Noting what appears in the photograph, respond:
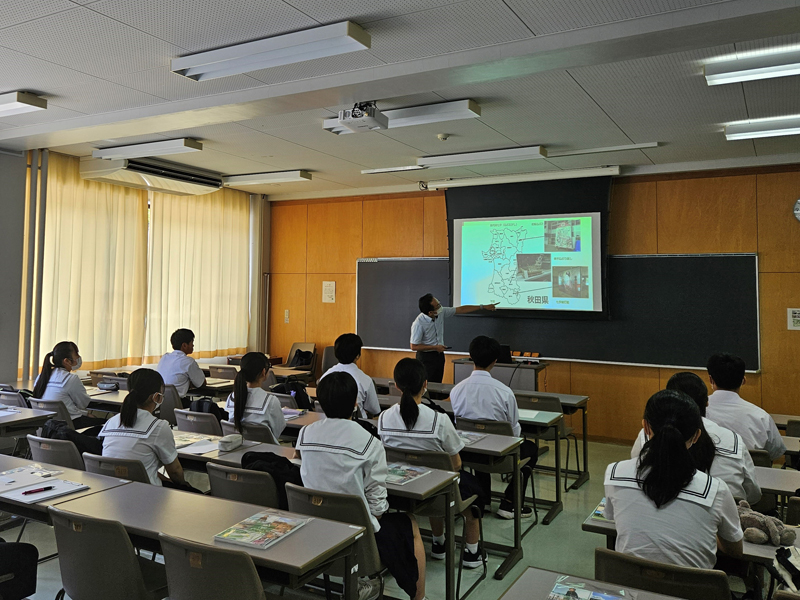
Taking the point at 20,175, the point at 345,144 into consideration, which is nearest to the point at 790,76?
the point at 345,144

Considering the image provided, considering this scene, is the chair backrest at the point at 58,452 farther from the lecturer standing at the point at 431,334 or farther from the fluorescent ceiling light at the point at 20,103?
the lecturer standing at the point at 431,334

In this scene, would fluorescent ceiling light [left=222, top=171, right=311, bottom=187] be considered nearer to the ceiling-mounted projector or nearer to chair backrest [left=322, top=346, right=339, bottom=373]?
chair backrest [left=322, top=346, right=339, bottom=373]

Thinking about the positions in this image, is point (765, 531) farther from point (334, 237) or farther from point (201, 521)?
point (334, 237)

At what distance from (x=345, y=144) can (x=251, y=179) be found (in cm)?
210

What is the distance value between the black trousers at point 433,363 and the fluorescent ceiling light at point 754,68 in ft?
12.9

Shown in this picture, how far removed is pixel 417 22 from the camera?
10.7 ft

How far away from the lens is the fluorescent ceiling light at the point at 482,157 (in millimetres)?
6059

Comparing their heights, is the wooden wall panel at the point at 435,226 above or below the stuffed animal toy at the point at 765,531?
above

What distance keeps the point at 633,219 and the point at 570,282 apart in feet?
3.24

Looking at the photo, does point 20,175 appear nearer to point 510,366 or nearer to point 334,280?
point 334,280

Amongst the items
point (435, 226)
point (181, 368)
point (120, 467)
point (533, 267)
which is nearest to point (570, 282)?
point (533, 267)

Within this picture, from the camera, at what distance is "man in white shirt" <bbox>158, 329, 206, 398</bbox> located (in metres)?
5.85

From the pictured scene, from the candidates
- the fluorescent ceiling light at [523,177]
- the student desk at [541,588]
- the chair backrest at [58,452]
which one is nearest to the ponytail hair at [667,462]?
the student desk at [541,588]

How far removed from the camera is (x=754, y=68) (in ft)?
12.7
